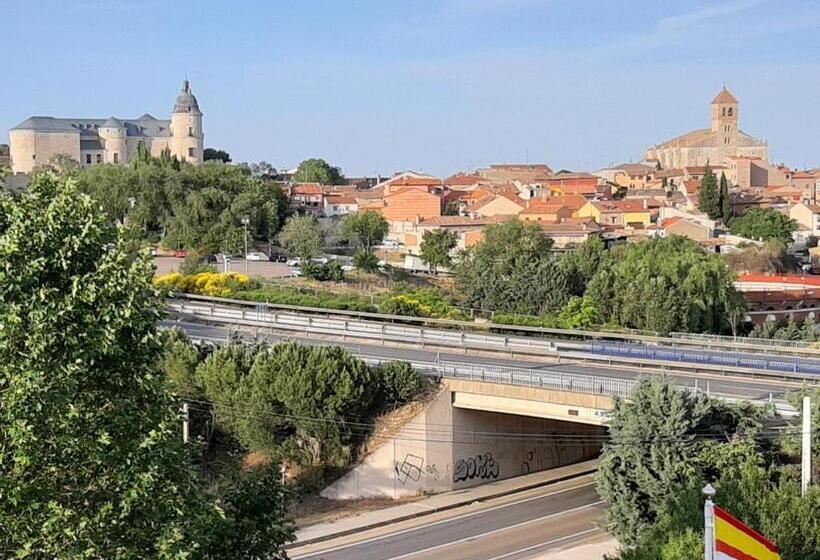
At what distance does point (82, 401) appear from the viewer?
10.5 meters

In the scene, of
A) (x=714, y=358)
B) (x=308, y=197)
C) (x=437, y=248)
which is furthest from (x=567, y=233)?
(x=714, y=358)

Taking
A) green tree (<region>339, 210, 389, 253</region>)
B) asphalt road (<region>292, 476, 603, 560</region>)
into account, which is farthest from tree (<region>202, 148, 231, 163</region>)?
asphalt road (<region>292, 476, 603, 560</region>)

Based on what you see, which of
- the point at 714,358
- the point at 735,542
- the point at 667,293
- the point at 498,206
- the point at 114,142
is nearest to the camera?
the point at 735,542

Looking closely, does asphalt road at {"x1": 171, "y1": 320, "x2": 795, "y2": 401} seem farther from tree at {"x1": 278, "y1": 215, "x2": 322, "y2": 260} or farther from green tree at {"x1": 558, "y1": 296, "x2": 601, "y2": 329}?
tree at {"x1": 278, "y1": 215, "x2": 322, "y2": 260}

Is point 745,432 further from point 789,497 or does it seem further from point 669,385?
point 789,497

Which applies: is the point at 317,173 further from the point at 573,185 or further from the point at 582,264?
the point at 582,264

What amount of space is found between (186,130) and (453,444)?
314 ft

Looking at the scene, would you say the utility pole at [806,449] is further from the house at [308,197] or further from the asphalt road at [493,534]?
the house at [308,197]

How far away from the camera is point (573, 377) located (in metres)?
25.8

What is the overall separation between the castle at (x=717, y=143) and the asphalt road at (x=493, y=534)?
397 ft

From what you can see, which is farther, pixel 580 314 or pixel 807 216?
pixel 807 216

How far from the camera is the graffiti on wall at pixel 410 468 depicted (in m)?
26.9

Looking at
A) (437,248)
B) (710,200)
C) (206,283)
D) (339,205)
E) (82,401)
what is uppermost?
(710,200)

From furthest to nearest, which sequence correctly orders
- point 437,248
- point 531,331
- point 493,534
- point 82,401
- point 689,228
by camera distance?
1. point 689,228
2. point 437,248
3. point 531,331
4. point 493,534
5. point 82,401
